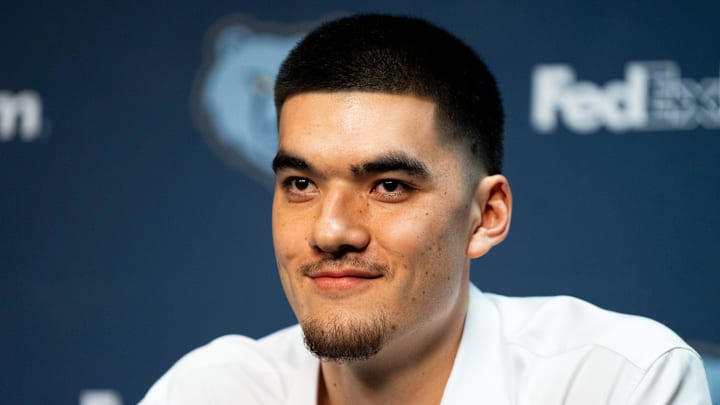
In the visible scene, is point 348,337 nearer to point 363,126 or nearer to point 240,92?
point 363,126

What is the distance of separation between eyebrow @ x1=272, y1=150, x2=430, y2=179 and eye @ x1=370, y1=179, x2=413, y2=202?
0.02 m

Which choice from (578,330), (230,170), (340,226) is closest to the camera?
(340,226)

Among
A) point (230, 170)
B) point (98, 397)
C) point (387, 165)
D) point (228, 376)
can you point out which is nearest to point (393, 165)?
point (387, 165)

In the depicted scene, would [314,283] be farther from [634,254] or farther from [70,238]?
[70,238]

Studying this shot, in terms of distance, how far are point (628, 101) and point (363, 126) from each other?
1.22 meters

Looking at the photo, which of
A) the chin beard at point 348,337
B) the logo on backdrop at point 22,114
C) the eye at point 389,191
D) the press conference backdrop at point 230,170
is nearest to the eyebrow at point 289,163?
the eye at point 389,191

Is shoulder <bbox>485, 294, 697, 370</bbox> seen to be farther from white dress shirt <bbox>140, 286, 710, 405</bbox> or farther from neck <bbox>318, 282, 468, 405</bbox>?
neck <bbox>318, 282, 468, 405</bbox>

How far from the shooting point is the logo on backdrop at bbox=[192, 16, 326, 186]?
2848 mm

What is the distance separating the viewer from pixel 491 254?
2604 millimetres

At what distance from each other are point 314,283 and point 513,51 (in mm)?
1327

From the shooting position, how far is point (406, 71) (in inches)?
63.2

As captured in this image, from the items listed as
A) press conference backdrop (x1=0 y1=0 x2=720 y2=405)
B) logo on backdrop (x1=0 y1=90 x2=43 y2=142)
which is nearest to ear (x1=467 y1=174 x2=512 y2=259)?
press conference backdrop (x1=0 y1=0 x2=720 y2=405)

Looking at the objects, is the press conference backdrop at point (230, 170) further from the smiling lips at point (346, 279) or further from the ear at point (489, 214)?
the smiling lips at point (346, 279)

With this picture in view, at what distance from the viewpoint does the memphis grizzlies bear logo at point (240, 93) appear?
285 cm
